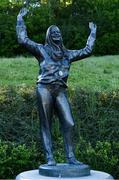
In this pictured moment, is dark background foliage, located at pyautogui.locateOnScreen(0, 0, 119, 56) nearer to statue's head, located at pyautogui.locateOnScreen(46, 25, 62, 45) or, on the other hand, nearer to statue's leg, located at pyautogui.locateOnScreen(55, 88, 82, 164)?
statue's head, located at pyautogui.locateOnScreen(46, 25, 62, 45)

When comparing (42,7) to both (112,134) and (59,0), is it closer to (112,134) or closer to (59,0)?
(59,0)

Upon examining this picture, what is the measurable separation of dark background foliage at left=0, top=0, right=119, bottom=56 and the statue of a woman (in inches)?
787

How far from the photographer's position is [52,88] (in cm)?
905

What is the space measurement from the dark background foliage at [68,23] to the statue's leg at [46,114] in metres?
20.2

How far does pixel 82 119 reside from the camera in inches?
558

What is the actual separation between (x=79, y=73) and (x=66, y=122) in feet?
37.1

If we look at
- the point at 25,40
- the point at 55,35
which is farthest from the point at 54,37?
the point at 25,40

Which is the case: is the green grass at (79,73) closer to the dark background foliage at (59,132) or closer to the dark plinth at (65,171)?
the dark background foliage at (59,132)

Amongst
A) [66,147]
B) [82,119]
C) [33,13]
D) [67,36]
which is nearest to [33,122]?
[82,119]

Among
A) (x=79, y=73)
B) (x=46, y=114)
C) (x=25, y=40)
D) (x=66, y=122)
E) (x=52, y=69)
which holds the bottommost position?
(x=79, y=73)

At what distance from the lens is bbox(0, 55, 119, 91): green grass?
1800cm

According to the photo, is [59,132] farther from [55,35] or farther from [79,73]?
[79,73]

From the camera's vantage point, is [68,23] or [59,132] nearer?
[59,132]

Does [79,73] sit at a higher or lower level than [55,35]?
lower
